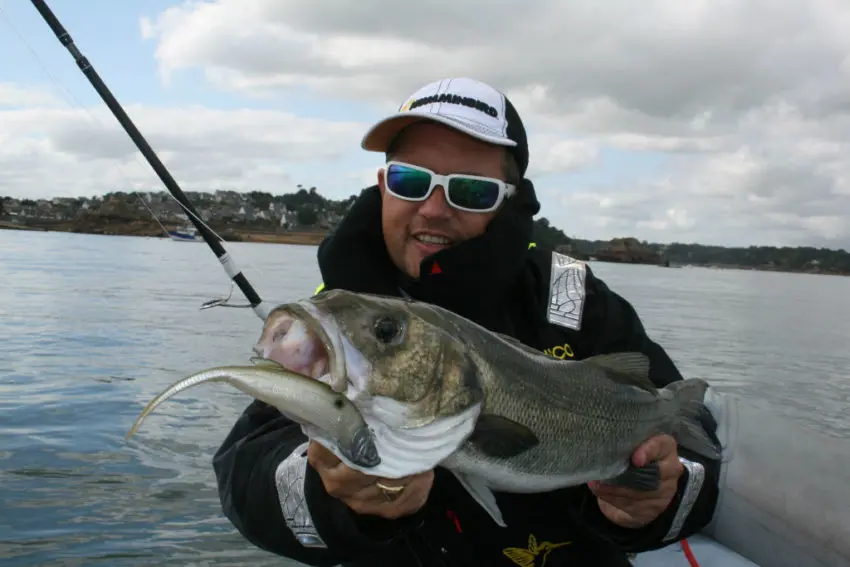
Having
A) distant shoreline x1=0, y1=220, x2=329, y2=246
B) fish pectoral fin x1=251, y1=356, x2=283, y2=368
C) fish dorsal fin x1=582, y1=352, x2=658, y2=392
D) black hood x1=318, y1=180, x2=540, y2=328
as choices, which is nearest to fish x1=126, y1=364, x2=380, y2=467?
fish pectoral fin x1=251, y1=356, x2=283, y2=368

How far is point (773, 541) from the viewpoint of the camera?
197 inches

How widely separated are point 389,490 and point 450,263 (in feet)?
3.92

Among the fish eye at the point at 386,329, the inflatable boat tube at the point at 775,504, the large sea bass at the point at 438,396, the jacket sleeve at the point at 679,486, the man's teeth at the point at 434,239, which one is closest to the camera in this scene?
the large sea bass at the point at 438,396

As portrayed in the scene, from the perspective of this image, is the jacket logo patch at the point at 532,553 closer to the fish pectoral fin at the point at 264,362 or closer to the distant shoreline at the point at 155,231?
the fish pectoral fin at the point at 264,362

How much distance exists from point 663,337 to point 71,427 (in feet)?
70.8

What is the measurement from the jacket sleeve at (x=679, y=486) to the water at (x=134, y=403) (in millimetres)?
4686

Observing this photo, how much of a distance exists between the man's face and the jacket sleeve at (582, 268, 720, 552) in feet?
2.23

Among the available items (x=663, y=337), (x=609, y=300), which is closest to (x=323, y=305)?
(x=609, y=300)

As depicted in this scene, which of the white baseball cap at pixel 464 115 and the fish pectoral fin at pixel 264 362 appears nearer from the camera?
the fish pectoral fin at pixel 264 362

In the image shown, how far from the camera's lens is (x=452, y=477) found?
316cm

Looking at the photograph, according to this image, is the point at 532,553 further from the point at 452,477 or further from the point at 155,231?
the point at 155,231

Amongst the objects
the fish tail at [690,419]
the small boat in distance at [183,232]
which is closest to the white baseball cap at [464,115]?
the fish tail at [690,419]

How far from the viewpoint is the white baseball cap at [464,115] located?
134 inches

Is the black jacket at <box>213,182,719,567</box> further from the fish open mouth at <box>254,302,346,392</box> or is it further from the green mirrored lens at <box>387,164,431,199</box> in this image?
the fish open mouth at <box>254,302,346,392</box>
